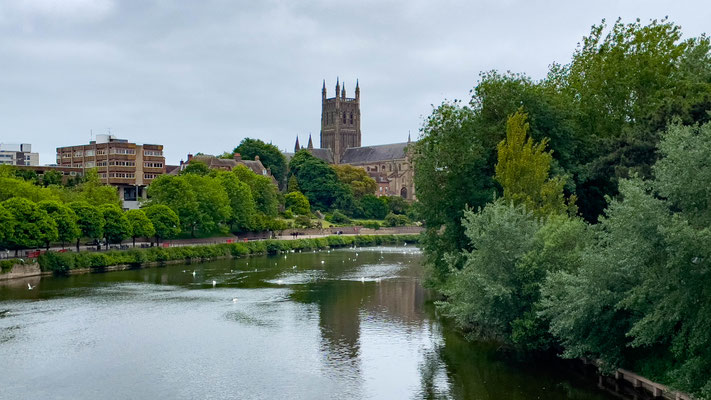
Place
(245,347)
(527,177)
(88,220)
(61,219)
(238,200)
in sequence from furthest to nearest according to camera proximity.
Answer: (238,200) → (88,220) → (61,219) → (527,177) → (245,347)

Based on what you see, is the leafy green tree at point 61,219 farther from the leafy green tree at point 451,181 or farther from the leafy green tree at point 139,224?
the leafy green tree at point 451,181

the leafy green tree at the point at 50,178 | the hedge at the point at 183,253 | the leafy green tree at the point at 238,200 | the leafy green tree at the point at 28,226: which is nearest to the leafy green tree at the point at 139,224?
the hedge at the point at 183,253

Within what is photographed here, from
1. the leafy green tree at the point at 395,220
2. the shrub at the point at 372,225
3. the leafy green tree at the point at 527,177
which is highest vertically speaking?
the leafy green tree at the point at 527,177

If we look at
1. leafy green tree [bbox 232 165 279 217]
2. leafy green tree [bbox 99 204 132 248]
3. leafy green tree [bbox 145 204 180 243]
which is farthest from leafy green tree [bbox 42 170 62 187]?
leafy green tree [bbox 99 204 132 248]

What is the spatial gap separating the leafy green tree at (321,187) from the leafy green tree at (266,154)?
7.24 metres

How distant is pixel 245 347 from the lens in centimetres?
3941

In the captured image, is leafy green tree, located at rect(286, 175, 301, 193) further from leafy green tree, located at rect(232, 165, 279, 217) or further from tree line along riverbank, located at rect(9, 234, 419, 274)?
leafy green tree, located at rect(232, 165, 279, 217)

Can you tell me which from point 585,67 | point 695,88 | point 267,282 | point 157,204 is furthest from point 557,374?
point 157,204

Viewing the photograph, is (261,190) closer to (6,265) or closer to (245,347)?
(6,265)

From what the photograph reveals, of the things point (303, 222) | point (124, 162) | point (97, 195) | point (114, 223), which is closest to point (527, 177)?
point (114, 223)

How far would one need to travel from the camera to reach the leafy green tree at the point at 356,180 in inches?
7028

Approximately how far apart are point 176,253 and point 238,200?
22412 mm

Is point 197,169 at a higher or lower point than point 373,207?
higher

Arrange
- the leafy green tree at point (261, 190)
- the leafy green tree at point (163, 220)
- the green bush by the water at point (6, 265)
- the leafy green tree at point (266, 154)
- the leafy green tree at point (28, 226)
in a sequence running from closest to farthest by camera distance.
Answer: the green bush by the water at point (6, 265), the leafy green tree at point (28, 226), the leafy green tree at point (163, 220), the leafy green tree at point (261, 190), the leafy green tree at point (266, 154)
